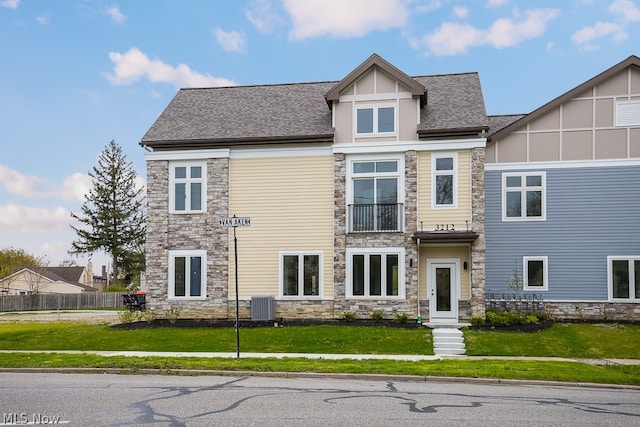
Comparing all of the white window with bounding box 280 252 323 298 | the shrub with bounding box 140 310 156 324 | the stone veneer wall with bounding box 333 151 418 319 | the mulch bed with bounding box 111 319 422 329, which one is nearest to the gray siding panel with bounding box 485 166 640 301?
the stone veneer wall with bounding box 333 151 418 319

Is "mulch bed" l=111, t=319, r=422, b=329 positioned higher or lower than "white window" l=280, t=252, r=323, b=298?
lower

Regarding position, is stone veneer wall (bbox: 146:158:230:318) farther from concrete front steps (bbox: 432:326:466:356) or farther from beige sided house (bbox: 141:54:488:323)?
concrete front steps (bbox: 432:326:466:356)

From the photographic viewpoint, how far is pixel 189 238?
86.4ft

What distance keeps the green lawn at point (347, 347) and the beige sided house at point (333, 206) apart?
7.91 ft

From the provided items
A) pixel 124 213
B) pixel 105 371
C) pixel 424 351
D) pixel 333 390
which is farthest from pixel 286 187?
pixel 124 213

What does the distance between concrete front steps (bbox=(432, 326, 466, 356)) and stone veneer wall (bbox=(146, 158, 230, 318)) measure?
8.46 metres

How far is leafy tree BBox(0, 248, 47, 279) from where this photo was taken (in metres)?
78.5

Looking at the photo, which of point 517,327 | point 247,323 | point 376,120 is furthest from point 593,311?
point 247,323

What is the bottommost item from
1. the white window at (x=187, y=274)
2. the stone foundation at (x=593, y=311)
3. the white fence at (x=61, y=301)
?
the white fence at (x=61, y=301)

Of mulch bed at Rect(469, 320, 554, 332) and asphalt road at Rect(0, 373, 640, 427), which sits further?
mulch bed at Rect(469, 320, 554, 332)

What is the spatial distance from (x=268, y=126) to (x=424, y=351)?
11.4 meters

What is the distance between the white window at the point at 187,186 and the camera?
86.7 ft

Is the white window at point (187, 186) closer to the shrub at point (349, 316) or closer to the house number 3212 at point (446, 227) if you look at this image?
the shrub at point (349, 316)

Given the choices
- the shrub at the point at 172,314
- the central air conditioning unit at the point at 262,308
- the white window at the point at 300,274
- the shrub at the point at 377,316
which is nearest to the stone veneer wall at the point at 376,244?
the shrub at the point at 377,316
